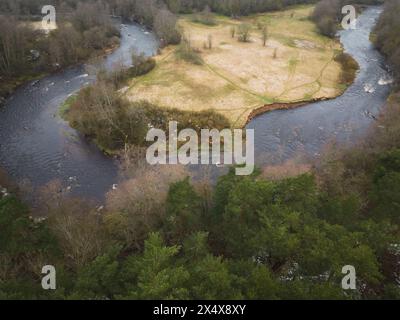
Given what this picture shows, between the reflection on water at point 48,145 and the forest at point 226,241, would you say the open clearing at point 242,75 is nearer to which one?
the reflection on water at point 48,145

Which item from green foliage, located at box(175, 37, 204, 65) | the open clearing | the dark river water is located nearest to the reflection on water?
the dark river water

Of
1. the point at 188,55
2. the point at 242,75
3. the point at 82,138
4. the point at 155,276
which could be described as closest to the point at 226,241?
the point at 155,276

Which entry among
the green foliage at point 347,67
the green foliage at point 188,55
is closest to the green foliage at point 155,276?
the green foliage at point 188,55

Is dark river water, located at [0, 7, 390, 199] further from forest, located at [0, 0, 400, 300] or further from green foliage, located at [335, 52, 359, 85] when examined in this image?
forest, located at [0, 0, 400, 300]

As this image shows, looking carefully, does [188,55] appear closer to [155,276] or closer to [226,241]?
[226,241]

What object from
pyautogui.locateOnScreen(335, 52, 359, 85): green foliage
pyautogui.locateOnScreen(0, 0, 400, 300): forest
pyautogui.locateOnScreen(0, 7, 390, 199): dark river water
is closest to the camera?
pyautogui.locateOnScreen(0, 0, 400, 300): forest
